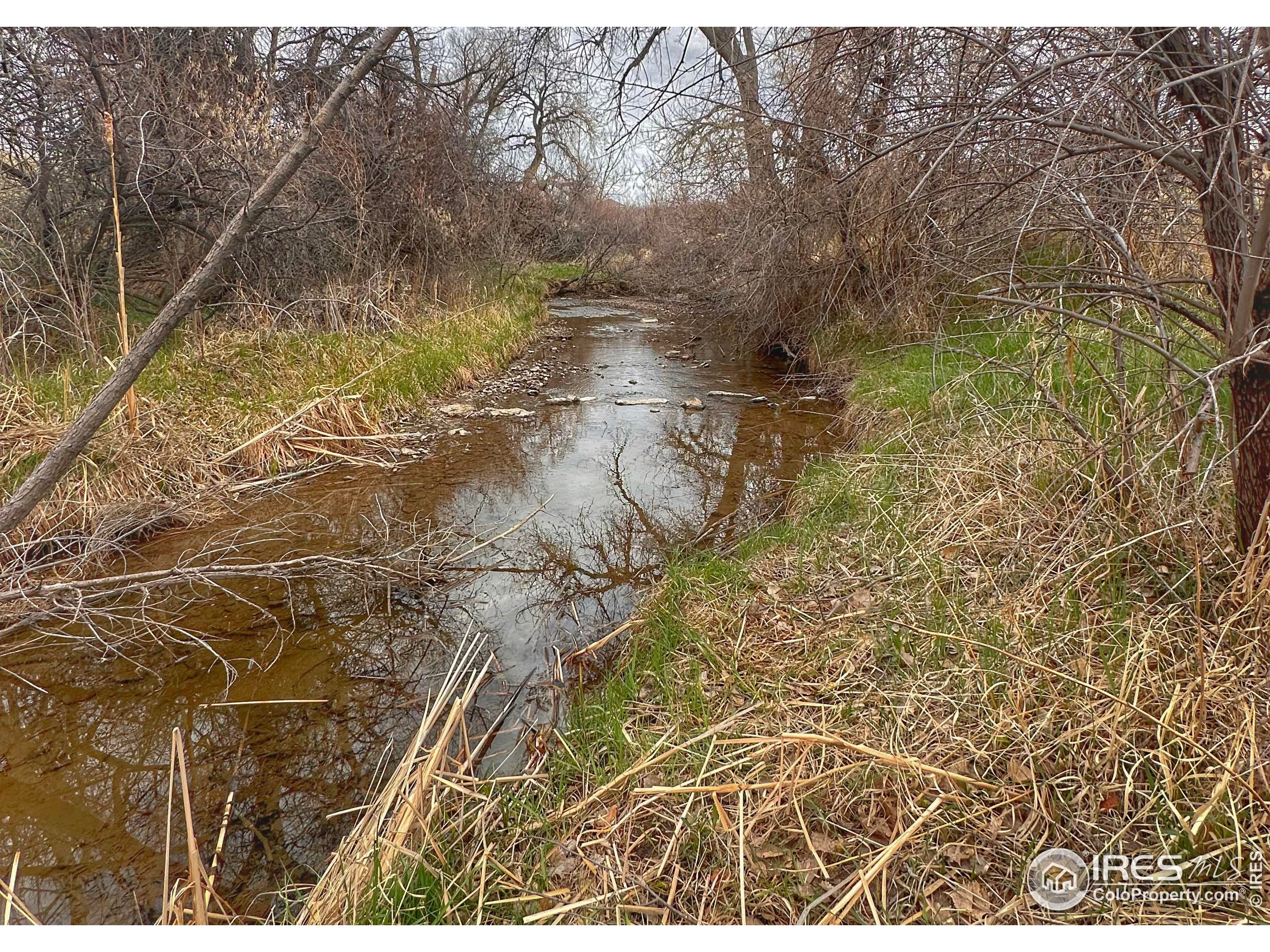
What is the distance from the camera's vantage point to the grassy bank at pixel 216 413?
4.04 meters

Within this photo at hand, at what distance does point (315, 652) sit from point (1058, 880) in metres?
2.99

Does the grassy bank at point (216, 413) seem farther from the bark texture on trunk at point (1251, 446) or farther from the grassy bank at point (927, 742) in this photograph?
the bark texture on trunk at point (1251, 446)

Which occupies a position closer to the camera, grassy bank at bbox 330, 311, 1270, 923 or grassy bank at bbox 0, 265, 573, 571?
grassy bank at bbox 330, 311, 1270, 923

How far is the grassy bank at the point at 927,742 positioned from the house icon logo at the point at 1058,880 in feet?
0.10

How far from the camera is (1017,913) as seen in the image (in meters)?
1.57

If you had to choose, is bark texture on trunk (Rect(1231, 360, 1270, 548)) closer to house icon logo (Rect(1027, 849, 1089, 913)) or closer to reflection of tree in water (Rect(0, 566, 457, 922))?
house icon logo (Rect(1027, 849, 1089, 913))

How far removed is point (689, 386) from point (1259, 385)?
663cm

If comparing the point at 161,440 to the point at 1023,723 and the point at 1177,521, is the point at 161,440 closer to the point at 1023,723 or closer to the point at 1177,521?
the point at 1023,723

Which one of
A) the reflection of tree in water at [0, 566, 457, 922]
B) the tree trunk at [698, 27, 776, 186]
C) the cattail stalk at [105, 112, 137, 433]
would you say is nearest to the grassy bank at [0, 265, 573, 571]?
the cattail stalk at [105, 112, 137, 433]

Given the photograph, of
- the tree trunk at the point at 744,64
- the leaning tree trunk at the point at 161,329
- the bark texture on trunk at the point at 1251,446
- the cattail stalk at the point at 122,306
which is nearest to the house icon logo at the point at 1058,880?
the bark texture on trunk at the point at 1251,446

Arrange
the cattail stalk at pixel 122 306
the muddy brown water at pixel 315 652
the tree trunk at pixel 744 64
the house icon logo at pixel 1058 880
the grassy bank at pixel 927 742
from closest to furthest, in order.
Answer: the house icon logo at pixel 1058 880 < the grassy bank at pixel 927 742 < the muddy brown water at pixel 315 652 < the tree trunk at pixel 744 64 < the cattail stalk at pixel 122 306

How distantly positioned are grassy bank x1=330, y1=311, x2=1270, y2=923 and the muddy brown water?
1.90 ft

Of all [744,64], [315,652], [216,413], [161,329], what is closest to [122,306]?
[216,413]

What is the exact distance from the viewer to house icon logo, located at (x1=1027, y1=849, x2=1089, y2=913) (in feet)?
5.14
